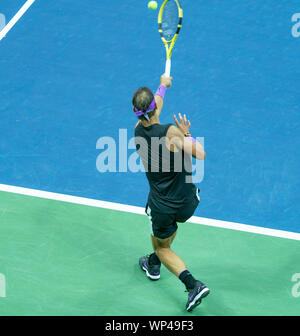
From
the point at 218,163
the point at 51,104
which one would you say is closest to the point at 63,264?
the point at 218,163

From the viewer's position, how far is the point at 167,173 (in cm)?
617

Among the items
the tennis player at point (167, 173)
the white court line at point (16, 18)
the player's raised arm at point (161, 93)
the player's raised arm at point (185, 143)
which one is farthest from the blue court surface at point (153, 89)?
the player's raised arm at point (185, 143)

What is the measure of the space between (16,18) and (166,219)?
21.6 feet

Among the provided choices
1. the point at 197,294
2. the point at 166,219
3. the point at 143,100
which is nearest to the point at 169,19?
the point at 143,100

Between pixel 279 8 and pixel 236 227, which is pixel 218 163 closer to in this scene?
pixel 236 227

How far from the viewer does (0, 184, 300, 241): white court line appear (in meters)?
7.66

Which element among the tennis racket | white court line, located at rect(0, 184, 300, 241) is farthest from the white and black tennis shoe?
the tennis racket

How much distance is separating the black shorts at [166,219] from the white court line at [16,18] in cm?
605

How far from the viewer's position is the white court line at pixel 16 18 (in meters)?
11.1

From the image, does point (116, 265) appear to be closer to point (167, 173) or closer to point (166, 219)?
point (166, 219)

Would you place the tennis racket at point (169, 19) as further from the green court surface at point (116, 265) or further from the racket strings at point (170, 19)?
the green court surface at point (116, 265)

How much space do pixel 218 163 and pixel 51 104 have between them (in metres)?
2.92

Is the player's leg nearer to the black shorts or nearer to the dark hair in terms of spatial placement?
the black shorts

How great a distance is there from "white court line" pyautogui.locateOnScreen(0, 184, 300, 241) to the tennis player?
1307 millimetres
